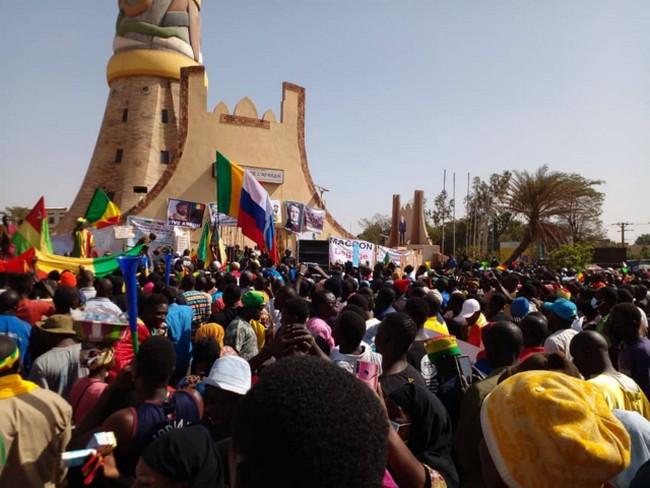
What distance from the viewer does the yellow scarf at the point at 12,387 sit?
8.80 feet

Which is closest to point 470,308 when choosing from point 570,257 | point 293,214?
point 570,257

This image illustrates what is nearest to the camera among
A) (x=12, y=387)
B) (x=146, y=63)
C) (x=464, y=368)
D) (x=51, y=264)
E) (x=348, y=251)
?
(x=12, y=387)

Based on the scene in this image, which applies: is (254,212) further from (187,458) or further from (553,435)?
(553,435)

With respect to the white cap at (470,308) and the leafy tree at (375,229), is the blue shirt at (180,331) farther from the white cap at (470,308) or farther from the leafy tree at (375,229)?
the leafy tree at (375,229)

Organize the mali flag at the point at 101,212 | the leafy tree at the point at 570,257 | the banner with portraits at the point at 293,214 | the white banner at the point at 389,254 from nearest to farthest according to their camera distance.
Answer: the mali flag at the point at 101,212, the white banner at the point at 389,254, the leafy tree at the point at 570,257, the banner with portraits at the point at 293,214

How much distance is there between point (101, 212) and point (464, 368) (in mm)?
15801

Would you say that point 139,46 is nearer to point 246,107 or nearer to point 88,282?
point 246,107

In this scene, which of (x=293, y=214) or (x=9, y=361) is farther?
(x=293, y=214)

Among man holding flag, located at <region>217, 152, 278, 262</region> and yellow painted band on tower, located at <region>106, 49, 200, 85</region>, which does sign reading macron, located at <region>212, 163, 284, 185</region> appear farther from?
man holding flag, located at <region>217, 152, 278, 262</region>

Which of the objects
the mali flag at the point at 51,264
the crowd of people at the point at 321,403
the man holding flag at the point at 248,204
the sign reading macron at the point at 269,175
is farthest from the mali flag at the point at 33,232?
the sign reading macron at the point at 269,175

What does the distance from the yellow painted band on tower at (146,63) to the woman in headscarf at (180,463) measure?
102ft

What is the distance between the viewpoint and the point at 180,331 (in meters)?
5.25

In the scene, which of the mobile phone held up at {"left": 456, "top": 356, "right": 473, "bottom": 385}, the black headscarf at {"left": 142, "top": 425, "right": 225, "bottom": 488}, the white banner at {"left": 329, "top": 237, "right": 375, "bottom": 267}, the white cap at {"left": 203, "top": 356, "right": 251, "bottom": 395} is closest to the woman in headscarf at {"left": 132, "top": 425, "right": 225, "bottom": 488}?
the black headscarf at {"left": 142, "top": 425, "right": 225, "bottom": 488}

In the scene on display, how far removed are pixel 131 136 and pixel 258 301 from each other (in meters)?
27.7
